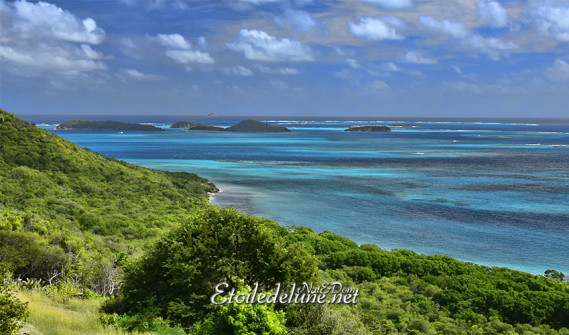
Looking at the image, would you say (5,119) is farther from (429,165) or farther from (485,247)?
(429,165)

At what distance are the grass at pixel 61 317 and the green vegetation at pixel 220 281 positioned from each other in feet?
0.16

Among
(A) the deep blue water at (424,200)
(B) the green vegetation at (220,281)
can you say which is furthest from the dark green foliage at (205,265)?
(A) the deep blue water at (424,200)

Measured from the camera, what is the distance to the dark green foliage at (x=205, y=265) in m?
13.8

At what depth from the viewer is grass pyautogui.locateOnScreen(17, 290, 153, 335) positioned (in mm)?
11352

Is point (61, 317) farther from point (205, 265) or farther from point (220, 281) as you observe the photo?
point (220, 281)

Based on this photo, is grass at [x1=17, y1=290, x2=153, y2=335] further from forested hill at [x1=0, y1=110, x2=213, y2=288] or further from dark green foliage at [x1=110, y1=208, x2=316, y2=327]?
forested hill at [x1=0, y1=110, x2=213, y2=288]

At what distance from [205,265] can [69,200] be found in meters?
30.5

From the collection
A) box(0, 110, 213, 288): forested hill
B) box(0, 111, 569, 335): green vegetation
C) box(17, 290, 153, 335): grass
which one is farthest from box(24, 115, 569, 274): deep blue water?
box(17, 290, 153, 335): grass

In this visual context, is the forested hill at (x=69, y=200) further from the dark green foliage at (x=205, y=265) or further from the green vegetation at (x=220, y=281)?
the dark green foliage at (x=205, y=265)

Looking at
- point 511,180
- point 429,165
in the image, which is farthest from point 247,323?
point 429,165

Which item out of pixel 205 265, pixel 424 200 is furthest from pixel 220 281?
pixel 424 200

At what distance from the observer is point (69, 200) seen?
3962 cm

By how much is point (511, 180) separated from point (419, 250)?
42.8m

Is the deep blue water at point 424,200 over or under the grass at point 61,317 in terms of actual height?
under
